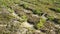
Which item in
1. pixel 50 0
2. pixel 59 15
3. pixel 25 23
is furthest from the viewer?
pixel 50 0

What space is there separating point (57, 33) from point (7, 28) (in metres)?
3.95

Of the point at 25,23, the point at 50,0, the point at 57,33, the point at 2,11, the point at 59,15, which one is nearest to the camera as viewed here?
the point at 57,33

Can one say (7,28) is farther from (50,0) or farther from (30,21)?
(50,0)

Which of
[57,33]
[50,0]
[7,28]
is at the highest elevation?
[7,28]

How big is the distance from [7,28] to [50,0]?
675 inches

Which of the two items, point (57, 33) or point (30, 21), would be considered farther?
point (30, 21)

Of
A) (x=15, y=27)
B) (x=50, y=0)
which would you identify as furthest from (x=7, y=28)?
(x=50, y=0)

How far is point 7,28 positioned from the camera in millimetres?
13375

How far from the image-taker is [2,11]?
17.7 m

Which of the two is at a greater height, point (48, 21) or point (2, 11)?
point (2, 11)

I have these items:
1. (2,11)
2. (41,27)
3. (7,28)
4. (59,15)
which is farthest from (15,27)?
(59,15)

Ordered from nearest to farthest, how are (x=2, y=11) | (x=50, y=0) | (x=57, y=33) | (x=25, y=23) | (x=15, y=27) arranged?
(x=15, y=27)
(x=57, y=33)
(x=25, y=23)
(x=2, y=11)
(x=50, y=0)

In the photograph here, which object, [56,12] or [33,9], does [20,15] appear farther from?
[56,12]

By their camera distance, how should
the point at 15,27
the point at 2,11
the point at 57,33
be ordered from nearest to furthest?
the point at 15,27 < the point at 57,33 < the point at 2,11
